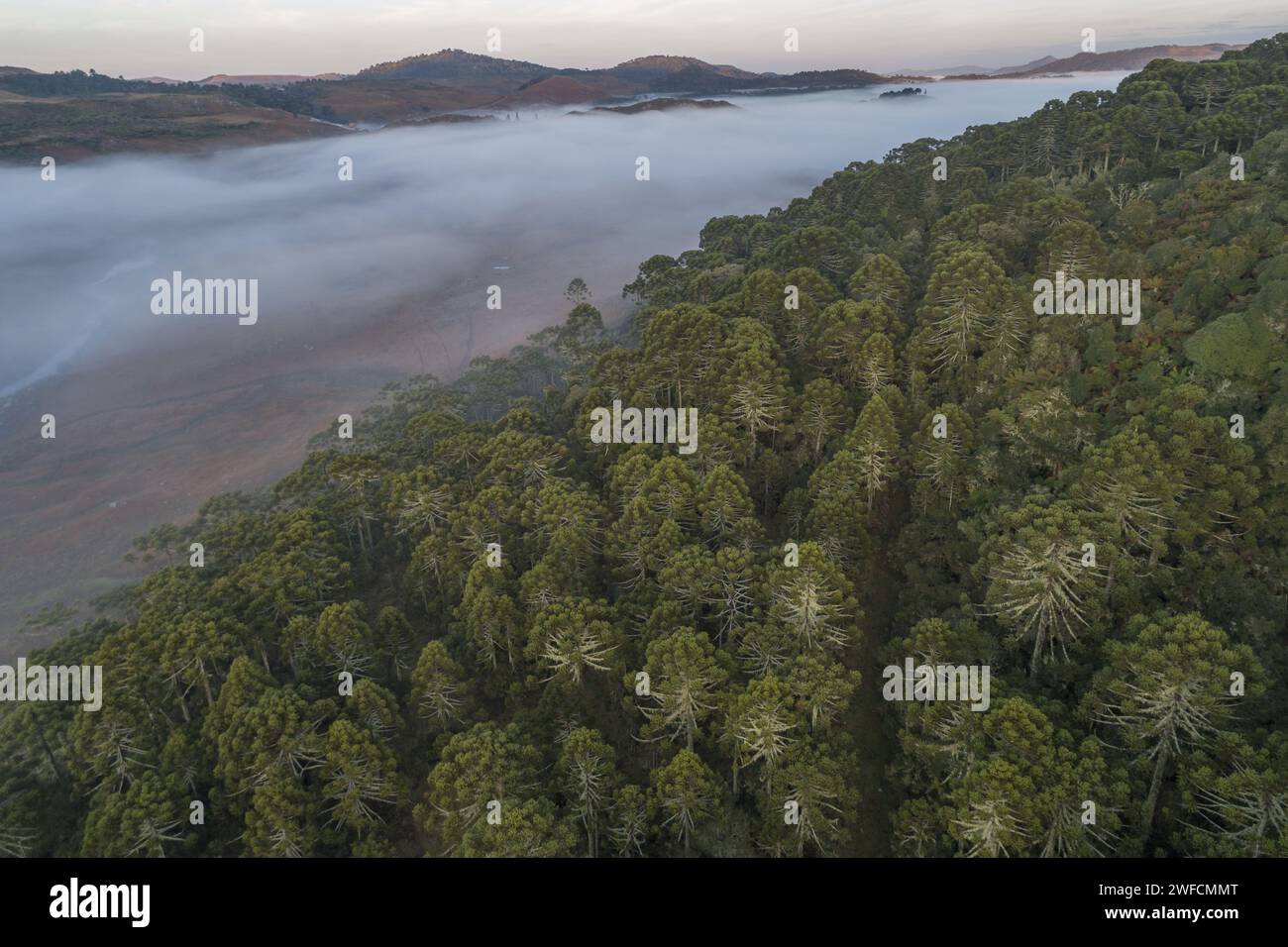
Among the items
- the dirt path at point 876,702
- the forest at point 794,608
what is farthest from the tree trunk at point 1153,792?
the dirt path at point 876,702

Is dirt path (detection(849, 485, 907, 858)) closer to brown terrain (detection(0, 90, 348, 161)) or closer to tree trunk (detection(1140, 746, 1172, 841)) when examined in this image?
tree trunk (detection(1140, 746, 1172, 841))

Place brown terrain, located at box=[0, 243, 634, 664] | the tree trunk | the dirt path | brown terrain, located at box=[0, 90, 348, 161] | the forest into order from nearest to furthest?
the tree trunk, the forest, the dirt path, brown terrain, located at box=[0, 243, 634, 664], brown terrain, located at box=[0, 90, 348, 161]

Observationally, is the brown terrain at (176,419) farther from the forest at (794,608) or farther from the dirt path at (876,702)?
the dirt path at (876,702)

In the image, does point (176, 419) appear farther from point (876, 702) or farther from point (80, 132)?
point (80, 132)

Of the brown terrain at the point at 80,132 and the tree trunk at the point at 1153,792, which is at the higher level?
the brown terrain at the point at 80,132

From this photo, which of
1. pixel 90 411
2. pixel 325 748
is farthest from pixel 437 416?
pixel 90 411

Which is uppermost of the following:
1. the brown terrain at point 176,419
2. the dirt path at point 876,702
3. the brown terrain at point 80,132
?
the brown terrain at point 80,132

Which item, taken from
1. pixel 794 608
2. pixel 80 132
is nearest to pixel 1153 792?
pixel 794 608

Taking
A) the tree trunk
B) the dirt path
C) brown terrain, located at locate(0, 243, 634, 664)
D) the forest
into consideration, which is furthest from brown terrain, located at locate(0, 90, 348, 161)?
the tree trunk
